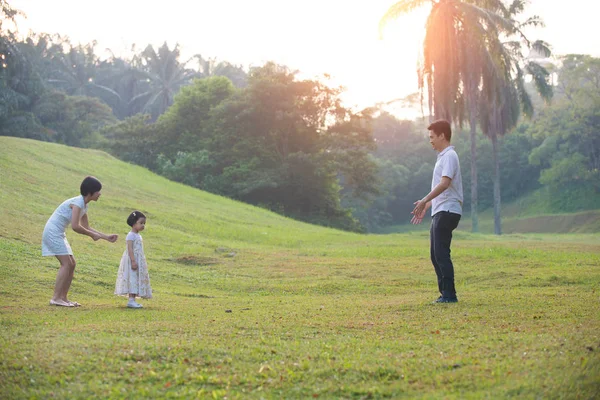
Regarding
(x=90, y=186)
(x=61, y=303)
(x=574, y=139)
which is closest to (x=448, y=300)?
(x=90, y=186)

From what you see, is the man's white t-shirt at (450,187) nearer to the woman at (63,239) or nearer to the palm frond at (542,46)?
the woman at (63,239)

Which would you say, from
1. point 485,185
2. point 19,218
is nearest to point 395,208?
point 485,185

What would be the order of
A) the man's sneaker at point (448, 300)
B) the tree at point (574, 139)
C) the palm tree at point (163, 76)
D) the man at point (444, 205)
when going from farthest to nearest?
1. the palm tree at point (163, 76)
2. the tree at point (574, 139)
3. the man's sneaker at point (448, 300)
4. the man at point (444, 205)

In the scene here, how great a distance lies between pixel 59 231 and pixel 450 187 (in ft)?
18.5

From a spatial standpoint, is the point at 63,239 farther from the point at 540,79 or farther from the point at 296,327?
the point at 540,79

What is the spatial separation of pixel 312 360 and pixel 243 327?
A: 213 centimetres

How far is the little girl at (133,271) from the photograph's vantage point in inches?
415

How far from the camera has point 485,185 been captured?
8031cm

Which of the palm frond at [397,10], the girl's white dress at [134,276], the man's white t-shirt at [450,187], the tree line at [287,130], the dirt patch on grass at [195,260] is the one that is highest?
the palm frond at [397,10]

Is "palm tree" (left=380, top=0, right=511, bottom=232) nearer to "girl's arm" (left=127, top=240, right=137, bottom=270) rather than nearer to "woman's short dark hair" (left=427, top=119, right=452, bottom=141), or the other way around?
"woman's short dark hair" (left=427, top=119, right=452, bottom=141)

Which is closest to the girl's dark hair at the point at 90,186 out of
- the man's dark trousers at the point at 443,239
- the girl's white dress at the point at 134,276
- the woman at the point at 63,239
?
the woman at the point at 63,239

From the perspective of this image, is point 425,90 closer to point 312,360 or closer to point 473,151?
point 473,151

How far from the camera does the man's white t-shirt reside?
9.82m

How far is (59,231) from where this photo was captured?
10.4m
